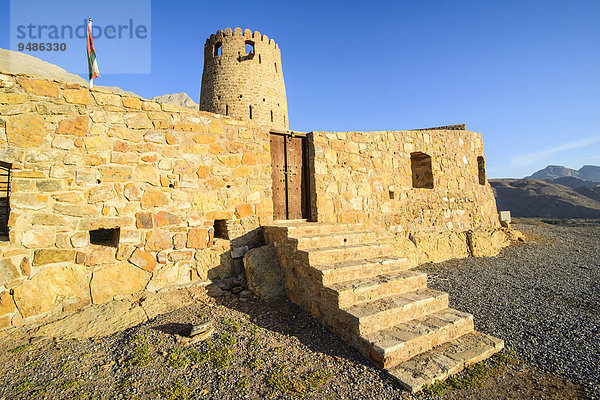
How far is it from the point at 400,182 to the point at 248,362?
5618 millimetres

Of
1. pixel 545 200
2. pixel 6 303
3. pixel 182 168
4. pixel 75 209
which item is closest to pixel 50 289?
pixel 6 303

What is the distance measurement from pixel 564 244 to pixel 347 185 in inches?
325

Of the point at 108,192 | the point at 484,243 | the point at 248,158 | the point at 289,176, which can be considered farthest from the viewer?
the point at 484,243

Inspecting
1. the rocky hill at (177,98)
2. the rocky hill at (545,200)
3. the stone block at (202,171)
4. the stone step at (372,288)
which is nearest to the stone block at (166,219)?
the stone block at (202,171)

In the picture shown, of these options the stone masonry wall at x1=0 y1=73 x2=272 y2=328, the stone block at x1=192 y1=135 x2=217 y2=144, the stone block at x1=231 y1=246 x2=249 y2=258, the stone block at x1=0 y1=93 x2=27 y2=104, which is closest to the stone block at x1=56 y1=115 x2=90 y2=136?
the stone masonry wall at x1=0 y1=73 x2=272 y2=328

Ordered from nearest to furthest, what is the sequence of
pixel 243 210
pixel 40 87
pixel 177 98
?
pixel 40 87
pixel 243 210
pixel 177 98

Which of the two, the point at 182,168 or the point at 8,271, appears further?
the point at 182,168

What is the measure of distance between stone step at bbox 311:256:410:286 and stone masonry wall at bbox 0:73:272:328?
2.02m

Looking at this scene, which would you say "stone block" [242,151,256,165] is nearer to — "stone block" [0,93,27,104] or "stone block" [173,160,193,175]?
"stone block" [173,160,193,175]

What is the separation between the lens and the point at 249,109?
18.3 m

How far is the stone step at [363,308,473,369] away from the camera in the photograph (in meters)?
2.72

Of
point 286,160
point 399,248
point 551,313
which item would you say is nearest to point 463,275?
point 399,248

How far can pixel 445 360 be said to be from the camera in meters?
2.78

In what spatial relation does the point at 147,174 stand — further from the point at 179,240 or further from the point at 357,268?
the point at 357,268
